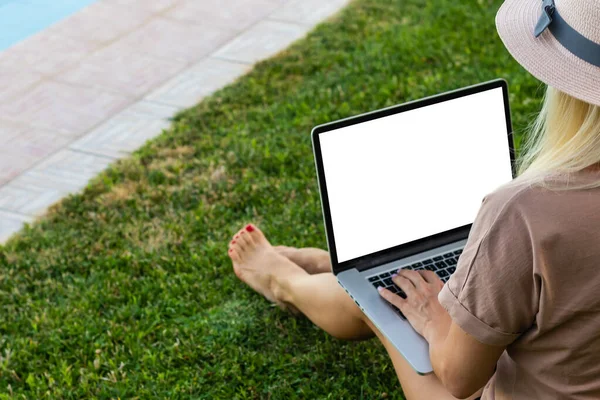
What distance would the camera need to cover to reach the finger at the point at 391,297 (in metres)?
2.24

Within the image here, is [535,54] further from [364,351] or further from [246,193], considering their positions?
[246,193]

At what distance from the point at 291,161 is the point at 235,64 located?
140 cm

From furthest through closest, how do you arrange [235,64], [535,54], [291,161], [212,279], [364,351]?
[235,64] < [291,161] < [212,279] < [364,351] < [535,54]

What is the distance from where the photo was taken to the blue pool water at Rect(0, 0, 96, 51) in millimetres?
6199

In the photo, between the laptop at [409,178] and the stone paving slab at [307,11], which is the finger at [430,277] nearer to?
the laptop at [409,178]

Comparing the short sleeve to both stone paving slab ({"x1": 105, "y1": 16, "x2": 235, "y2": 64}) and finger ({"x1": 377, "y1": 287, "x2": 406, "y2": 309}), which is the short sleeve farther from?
stone paving slab ({"x1": 105, "y1": 16, "x2": 235, "y2": 64})

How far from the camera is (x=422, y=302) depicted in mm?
2193

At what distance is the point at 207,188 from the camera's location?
13.5 feet

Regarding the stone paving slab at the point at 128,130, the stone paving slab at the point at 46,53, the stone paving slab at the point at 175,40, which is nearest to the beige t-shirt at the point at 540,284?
the stone paving slab at the point at 128,130

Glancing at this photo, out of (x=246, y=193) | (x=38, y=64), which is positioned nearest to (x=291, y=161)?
(x=246, y=193)

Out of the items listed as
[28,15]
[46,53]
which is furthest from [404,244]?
[28,15]

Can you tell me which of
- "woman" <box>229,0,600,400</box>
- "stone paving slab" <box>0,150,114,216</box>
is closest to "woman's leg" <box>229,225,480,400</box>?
"woman" <box>229,0,600,400</box>

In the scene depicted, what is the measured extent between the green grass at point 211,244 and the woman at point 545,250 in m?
1.20

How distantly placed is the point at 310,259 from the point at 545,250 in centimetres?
174
